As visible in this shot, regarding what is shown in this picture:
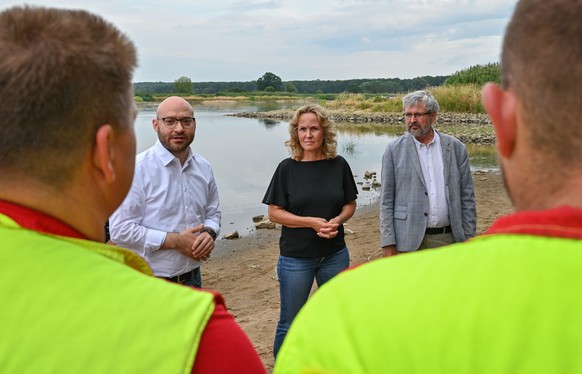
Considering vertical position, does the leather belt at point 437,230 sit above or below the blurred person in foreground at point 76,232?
below

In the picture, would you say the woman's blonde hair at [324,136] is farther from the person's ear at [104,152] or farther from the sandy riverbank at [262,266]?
the person's ear at [104,152]

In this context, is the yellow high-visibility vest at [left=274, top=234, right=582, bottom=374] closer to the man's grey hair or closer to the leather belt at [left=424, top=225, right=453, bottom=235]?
the leather belt at [left=424, top=225, right=453, bottom=235]

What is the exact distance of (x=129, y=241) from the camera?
401 cm

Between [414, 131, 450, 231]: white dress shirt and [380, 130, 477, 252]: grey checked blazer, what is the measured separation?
0.13 feet

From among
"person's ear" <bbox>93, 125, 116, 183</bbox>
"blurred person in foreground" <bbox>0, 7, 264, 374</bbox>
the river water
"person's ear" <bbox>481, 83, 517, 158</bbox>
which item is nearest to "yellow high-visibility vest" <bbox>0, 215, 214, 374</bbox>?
"blurred person in foreground" <bbox>0, 7, 264, 374</bbox>

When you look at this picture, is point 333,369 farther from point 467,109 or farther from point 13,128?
point 467,109

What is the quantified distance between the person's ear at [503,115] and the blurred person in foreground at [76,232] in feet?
2.23

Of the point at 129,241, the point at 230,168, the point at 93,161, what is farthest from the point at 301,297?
the point at 230,168

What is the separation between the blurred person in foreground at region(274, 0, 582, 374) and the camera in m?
0.90

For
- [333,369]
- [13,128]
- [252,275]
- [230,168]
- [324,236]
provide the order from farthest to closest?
[230,168] → [252,275] → [324,236] → [13,128] → [333,369]

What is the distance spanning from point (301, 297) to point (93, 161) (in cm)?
343

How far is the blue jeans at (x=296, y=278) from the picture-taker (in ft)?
15.1

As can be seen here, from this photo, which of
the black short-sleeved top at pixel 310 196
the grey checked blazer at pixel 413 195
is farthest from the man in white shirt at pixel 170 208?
the grey checked blazer at pixel 413 195

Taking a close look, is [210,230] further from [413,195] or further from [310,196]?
[413,195]
